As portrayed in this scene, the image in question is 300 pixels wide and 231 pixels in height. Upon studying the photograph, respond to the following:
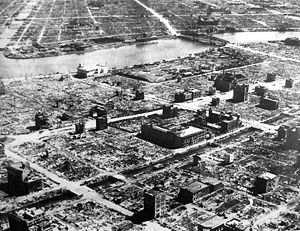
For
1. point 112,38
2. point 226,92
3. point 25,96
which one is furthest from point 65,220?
point 112,38

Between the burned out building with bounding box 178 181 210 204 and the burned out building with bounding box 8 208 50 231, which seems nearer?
the burned out building with bounding box 8 208 50 231

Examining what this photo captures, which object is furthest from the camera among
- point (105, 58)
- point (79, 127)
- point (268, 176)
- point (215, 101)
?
point (105, 58)

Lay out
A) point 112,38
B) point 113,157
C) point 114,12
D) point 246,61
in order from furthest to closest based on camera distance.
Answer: point 114,12, point 112,38, point 246,61, point 113,157

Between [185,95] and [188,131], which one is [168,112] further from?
[188,131]

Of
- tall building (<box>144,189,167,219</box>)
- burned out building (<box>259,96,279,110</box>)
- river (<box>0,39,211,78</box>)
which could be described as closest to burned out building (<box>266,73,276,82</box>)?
burned out building (<box>259,96,279,110</box>)

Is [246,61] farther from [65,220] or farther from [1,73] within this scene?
[65,220]

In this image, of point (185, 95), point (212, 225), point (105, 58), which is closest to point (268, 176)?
point (212, 225)

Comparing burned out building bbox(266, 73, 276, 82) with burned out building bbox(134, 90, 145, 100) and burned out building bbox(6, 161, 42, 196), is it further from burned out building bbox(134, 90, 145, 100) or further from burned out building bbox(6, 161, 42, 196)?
burned out building bbox(6, 161, 42, 196)
